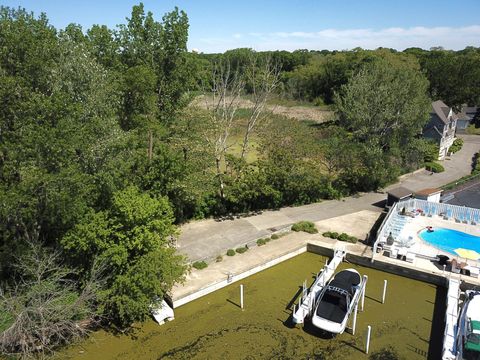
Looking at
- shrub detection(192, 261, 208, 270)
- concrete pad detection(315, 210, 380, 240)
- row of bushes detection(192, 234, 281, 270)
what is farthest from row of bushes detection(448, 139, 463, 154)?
shrub detection(192, 261, 208, 270)

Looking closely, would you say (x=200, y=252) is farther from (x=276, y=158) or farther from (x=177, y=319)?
(x=276, y=158)

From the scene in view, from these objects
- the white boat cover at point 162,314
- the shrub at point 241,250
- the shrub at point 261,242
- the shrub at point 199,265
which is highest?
the shrub at point 261,242

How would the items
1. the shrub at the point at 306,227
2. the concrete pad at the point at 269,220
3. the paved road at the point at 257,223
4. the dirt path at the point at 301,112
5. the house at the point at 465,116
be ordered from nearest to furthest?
1. the paved road at the point at 257,223
2. the shrub at the point at 306,227
3. the concrete pad at the point at 269,220
4. the house at the point at 465,116
5. the dirt path at the point at 301,112

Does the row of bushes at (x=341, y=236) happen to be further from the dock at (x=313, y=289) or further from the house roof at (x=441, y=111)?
the house roof at (x=441, y=111)

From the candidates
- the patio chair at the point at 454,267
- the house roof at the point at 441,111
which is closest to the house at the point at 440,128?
the house roof at the point at 441,111

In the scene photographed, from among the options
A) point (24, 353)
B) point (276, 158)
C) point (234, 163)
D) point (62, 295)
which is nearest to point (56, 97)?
point (62, 295)

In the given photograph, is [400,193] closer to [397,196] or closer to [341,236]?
[397,196]
